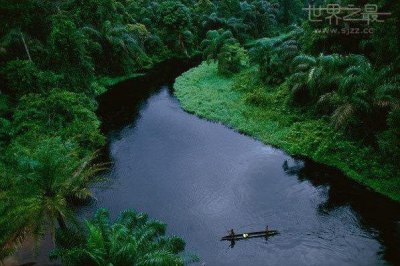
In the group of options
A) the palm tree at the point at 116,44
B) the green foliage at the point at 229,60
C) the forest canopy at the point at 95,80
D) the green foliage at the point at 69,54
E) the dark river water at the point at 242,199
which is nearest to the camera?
the forest canopy at the point at 95,80

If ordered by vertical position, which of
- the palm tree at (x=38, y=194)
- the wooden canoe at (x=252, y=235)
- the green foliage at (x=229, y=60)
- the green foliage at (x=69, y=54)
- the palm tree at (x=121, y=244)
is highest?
the green foliage at (x=69, y=54)

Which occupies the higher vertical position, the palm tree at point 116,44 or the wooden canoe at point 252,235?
the palm tree at point 116,44

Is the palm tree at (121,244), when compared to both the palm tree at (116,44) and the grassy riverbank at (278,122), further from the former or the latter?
the palm tree at (116,44)

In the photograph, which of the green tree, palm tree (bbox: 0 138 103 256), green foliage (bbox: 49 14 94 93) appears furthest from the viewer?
the green tree

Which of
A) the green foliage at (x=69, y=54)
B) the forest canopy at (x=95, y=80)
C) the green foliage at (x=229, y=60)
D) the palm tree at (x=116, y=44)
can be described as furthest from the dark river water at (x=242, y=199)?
the palm tree at (x=116, y=44)

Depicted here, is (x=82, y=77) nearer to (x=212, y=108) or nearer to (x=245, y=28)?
(x=212, y=108)

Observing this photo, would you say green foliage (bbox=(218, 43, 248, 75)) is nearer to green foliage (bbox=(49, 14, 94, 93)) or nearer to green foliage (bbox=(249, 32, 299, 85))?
green foliage (bbox=(249, 32, 299, 85))

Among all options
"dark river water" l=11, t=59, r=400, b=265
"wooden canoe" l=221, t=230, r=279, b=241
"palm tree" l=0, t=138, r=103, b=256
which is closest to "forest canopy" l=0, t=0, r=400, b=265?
"palm tree" l=0, t=138, r=103, b=256
